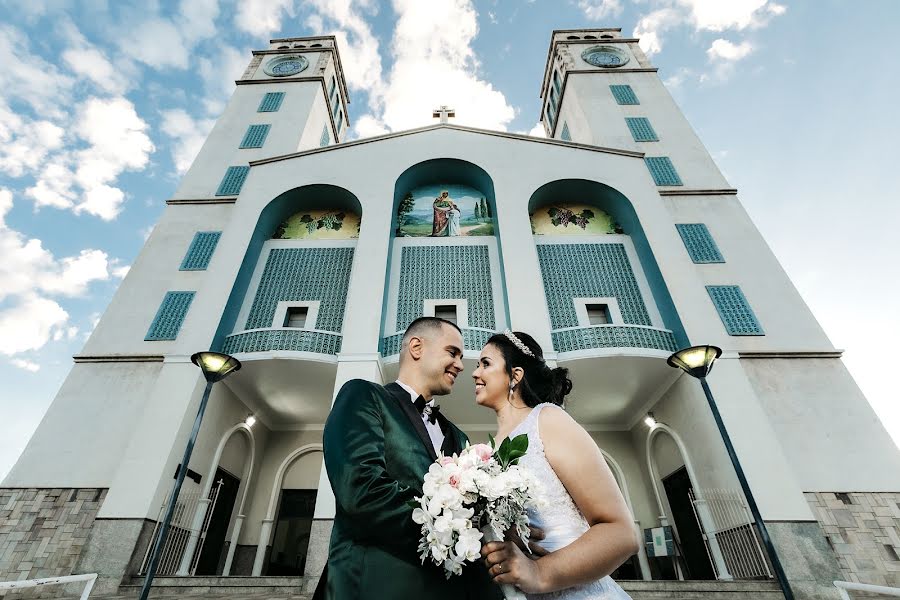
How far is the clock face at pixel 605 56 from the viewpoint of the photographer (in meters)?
20.9

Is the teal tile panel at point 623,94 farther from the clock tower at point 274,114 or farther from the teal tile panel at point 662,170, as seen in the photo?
the clock tower at point 274,114

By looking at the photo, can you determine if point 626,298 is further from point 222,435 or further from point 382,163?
point 222,435

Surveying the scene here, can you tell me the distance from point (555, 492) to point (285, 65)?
25997 mm

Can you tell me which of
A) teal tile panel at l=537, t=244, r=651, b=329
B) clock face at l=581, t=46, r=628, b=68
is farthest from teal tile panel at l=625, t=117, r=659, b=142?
teal tile panel at l=537, t=244, r=651, b=329

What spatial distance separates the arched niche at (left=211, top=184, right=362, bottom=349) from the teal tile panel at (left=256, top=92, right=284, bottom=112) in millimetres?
8136

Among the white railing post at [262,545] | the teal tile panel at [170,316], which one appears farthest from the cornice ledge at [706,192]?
the white railing post at [262,545]

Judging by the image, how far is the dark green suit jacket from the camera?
5.23 feet

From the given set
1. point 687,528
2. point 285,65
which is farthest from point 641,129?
point 285,65

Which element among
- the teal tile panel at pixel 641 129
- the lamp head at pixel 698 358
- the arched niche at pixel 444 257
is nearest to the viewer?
the lamp head at pixel 698 358

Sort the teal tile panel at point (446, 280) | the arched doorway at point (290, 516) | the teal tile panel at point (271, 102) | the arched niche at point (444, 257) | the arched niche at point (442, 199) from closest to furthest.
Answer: the arched doorway at point (290, 516) → the arched niche at point (444, 257) → the teal tile panel at point (446, 280) → the arched niche at point (442, 199) → the teal tile panel at point (271, 102)

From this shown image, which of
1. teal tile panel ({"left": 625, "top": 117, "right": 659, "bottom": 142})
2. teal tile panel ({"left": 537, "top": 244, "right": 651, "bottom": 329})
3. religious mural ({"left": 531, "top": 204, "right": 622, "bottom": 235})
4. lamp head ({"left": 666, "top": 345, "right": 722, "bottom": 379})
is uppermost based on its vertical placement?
teal tile panel ({"left": 625, "top": 117, "right": 659, "bottom": 142})

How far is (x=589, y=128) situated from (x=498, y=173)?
258 inches

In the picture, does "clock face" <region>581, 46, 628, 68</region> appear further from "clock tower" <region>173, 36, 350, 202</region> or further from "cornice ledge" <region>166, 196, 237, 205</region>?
"cornice ledge" <region>166, 196, 237, 205</region>

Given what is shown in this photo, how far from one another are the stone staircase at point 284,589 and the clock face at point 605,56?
21.5 meters
